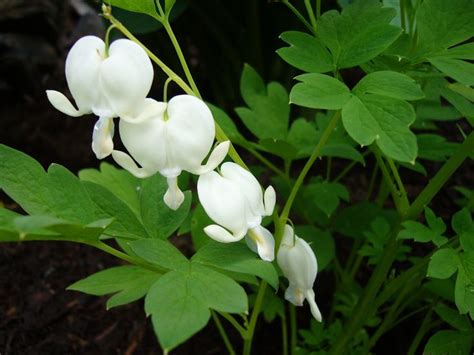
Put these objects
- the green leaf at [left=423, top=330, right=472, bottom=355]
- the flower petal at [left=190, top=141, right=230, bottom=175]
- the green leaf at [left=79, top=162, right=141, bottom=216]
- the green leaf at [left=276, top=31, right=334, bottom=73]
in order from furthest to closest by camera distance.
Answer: the green leaf at [left=79, top=162, right=141, bottom=216] < the green leaf at [left=423, top=330, right=472, bottom=355] < the green leaf at [left=276, top=31, right=334, bottom=73] < the flower petal at [left=190, top=141, right=230, bottom=175]

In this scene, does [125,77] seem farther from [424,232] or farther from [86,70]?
[424,232]

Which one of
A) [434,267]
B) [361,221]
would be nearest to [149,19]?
[361,221]

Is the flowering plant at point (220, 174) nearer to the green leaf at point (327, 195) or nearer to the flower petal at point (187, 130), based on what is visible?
the flower petal at point (187, 130)

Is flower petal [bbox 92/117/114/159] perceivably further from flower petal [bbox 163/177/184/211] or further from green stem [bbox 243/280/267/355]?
green stem [bbox 243/280/267/355]

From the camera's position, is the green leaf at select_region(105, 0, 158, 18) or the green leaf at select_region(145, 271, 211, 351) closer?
the green leaf at select_region(145, 271, 211, 351)

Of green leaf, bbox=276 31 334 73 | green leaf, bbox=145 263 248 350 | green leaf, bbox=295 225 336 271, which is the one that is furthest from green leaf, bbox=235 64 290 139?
green leaf, bbox=145 263 248 350

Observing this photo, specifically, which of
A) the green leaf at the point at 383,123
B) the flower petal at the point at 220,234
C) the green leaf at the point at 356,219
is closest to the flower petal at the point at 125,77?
the flower petal at the point at 220,234
